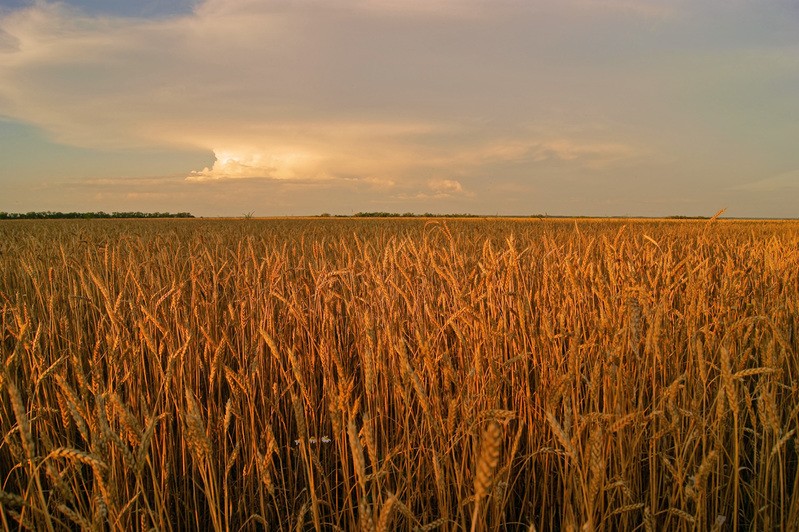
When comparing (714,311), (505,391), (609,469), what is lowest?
(609,469)

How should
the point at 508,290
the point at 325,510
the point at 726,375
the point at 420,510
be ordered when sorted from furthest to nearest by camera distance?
the point at 508,290, the point at 325,510, the point at 420,510, the point at 726,375

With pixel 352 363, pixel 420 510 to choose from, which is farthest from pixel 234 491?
pixel 352 363

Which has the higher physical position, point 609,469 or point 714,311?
point 714,311

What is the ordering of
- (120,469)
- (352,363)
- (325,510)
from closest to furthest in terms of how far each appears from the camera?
(120,469) < (325,510) < (352,363)

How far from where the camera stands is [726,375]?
1.19m

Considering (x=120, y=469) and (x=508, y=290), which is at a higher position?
(x=508, y=290)

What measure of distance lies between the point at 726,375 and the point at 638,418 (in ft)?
2.05

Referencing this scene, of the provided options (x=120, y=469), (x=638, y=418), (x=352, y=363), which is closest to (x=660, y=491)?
(x=638, y=418)

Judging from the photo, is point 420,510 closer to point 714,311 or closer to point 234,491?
point 234,491

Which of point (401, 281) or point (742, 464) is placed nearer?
point (742, 464)

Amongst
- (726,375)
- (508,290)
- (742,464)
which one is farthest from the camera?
(508,290)

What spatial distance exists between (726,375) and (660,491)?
3.75 ft

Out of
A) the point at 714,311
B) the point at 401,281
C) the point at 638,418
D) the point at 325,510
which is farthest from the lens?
the point at 401,281

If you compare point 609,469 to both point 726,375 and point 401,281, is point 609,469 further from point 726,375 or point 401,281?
point 401,281
